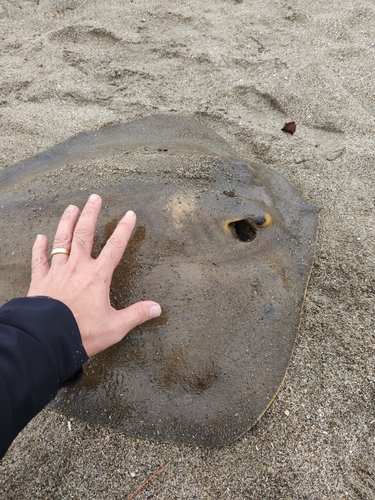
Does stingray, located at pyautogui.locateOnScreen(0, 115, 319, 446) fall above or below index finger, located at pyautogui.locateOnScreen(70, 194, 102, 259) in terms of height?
below

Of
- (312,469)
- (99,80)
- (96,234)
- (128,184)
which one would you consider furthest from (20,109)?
(312,469)

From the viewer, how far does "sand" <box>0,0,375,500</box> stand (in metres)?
1.90

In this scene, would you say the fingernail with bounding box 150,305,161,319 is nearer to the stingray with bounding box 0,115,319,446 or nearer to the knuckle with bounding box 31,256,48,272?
the stingray with bounding box 0,115,319,446

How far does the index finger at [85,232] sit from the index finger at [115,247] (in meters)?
0.08

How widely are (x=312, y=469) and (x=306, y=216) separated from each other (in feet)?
4.89

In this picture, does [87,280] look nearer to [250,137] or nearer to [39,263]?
[39,263]

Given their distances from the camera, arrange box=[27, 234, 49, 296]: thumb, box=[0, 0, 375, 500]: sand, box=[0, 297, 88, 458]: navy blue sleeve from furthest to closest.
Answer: box=[0, 0, 375, 500]: sand
box=[27, 234, 49, 296]: thumb
box=[0, 297, 88, 458]: navy blue sleeve

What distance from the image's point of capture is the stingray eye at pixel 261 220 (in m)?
2.27

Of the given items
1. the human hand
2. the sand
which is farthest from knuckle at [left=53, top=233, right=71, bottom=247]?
the sand

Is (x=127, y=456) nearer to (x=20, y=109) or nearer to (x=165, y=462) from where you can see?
(x=165, y=462)

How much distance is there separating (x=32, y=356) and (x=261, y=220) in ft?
4.83

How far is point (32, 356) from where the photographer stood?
1.29 metres

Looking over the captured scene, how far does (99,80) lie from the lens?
3.90 metres

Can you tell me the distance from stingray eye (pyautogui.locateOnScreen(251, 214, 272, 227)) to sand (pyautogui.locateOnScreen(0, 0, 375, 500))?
22.4 inches
